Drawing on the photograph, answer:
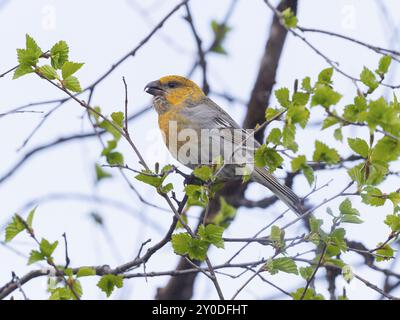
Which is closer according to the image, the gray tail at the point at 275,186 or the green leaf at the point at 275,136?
the green leaf at the point at 275,136

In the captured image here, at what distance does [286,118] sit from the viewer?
4012mm

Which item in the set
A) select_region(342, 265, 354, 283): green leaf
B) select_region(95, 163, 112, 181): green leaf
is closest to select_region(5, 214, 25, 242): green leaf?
select_region(342, 265, 354, 283): green leaf

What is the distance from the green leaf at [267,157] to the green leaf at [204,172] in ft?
1.07

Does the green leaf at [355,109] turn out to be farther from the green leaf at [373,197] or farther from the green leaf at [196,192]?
the green leaf at [196,192]

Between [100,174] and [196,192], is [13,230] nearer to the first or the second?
[196,192]

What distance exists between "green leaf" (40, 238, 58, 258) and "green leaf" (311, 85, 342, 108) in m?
1.74

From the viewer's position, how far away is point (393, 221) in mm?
4457

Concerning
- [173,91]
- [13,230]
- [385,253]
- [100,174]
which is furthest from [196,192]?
[173,91]

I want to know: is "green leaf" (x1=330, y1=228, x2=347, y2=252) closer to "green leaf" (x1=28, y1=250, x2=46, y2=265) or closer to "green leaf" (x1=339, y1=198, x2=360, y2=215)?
"green leaf" (x1=339, y1=198, x2=360, y2=215)

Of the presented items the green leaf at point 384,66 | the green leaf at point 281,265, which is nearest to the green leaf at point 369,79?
the green leaf at point 384,66

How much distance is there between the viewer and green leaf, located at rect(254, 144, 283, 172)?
13.5ft

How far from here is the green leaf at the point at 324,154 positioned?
401cm

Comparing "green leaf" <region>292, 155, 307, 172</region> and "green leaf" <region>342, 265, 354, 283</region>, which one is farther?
"green leaf" <region>342, 265, 354, 283</region>
